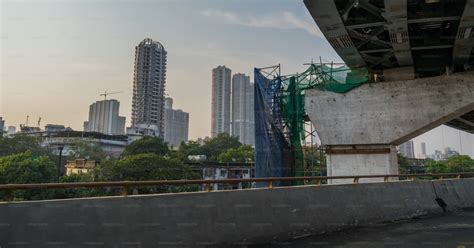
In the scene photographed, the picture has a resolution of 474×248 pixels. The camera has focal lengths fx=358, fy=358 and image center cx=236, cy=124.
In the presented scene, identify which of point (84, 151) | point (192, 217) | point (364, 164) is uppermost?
point (84, 151)

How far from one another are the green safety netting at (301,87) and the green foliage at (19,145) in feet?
187

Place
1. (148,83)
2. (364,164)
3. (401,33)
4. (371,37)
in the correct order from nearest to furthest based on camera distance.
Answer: (401,33)
(371,37)
(364,164)
(148,83)

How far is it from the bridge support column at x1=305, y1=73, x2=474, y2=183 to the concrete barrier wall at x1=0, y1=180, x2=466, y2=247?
6.66 meters

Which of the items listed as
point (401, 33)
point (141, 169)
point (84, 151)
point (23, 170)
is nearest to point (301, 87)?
point (401, 33)

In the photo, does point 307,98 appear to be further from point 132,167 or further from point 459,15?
point 132,167

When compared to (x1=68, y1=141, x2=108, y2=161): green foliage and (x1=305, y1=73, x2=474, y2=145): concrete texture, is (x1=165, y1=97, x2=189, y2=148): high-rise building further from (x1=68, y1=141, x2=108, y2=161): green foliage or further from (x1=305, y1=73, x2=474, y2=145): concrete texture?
(x1=305, y1=73, x2=474, y2=145): concrete texture

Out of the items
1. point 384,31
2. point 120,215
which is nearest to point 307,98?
point 384,31

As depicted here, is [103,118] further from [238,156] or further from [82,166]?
[82,166]

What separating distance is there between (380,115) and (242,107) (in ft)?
365

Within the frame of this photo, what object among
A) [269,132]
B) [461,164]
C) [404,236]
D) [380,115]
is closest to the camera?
[404,236]

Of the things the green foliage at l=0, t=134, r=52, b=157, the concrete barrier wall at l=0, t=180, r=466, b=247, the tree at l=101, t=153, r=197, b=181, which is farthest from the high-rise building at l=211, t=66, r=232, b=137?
the concrete barrier wall at l=0, t=180, r=466, b=247

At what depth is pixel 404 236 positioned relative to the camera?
7711 millimetres

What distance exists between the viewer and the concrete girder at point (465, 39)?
36.2ft

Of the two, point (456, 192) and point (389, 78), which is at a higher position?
point (389, 78)
